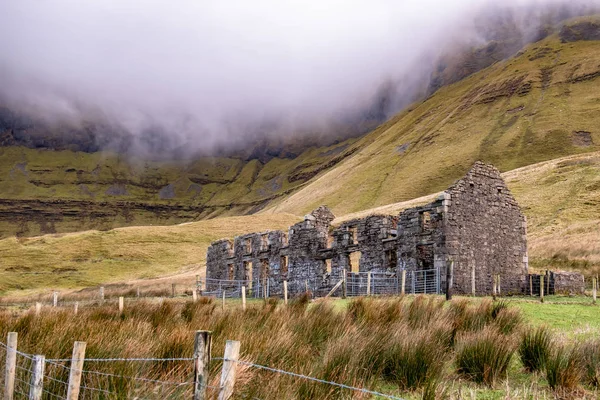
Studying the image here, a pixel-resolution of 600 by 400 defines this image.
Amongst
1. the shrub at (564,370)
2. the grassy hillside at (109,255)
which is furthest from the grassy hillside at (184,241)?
the shrub at (564,370)

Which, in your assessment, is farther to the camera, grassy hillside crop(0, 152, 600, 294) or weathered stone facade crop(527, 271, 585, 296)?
grassy hillside crop(0, 152, 600, 294)

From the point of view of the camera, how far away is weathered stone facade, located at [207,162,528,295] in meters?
22.5

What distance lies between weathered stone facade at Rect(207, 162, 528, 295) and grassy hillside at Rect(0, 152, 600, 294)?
31.7ft

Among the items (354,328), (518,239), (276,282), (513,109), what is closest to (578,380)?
(354,328)

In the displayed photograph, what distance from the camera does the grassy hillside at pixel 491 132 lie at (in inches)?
4028

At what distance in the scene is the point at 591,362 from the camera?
6.66 metres

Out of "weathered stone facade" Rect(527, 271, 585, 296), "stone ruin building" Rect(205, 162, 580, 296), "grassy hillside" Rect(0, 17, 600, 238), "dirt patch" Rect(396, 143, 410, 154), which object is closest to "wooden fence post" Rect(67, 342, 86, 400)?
"stone ruin building" Rect(205, 162, 580, 296)

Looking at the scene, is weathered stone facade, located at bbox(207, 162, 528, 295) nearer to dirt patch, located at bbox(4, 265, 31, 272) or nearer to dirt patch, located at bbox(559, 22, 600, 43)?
dirt patch, located at bbox(4, 265, 31, 272)

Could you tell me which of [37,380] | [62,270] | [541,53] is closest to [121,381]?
[37,380]

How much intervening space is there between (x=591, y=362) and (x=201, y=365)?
499cm

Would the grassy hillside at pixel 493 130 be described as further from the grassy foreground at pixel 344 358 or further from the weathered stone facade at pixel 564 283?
the grassy foreground at pixel 344 358

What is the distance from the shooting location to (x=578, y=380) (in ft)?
20.7

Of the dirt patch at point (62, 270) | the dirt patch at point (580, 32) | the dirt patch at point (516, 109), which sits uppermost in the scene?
the dirt patch at point (580, 32)

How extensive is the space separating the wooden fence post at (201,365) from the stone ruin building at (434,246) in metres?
15.9
